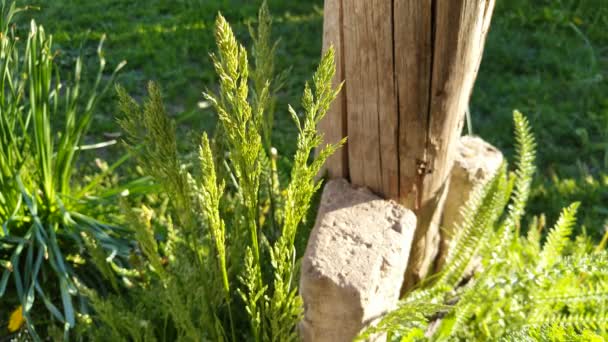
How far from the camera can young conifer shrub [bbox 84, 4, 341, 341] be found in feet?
3.62

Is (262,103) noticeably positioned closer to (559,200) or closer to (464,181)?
(464,181)

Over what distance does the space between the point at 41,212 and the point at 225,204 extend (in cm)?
98

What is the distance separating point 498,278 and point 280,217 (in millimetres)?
763

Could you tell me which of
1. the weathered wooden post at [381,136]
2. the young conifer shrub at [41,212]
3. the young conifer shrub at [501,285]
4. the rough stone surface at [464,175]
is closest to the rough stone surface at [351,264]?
the weathered wooden post at [381,136]

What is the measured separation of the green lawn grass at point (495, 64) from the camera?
3271mm

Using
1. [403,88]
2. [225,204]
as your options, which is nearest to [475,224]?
[403,88]

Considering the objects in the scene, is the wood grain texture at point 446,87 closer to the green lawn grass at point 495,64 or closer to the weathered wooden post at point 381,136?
the weathered wooden post at point 381,136

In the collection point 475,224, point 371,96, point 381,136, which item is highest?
point 371,96

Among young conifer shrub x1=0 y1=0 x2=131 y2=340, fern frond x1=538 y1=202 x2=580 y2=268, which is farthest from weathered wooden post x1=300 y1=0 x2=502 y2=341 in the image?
young conifer shrub x1=0 y1=0 x2=131 y2=340

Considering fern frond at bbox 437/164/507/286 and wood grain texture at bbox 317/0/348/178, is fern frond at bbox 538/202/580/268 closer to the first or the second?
fern frond at bbox 437/164/507/286

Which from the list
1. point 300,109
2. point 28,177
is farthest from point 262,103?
point 300,109

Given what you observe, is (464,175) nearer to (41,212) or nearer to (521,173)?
(521,173)

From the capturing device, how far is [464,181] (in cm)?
217

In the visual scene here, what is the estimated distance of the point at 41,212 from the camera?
2.46 m
